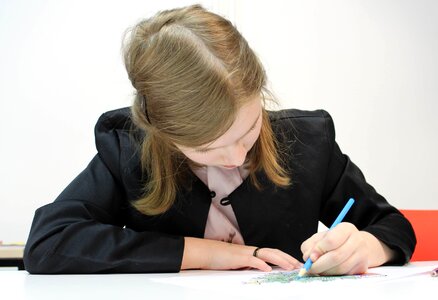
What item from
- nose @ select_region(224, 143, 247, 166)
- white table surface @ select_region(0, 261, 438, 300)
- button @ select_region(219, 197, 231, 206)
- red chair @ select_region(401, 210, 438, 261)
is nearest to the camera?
white table surface @ select_region(0, 261, 438, 300)

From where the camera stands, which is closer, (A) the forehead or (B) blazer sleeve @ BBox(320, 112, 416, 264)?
(A) the forehead

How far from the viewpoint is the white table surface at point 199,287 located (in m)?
0.77

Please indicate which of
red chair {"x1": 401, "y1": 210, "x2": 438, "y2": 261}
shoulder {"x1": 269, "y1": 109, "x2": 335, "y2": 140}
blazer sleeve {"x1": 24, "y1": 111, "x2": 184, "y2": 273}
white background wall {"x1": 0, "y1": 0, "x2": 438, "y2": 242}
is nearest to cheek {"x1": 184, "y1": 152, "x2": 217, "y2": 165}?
blazer sleeve {"x1": 24, "y1": 111, "x2": 184, "y2": 273}

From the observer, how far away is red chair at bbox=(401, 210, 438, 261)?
143 cm

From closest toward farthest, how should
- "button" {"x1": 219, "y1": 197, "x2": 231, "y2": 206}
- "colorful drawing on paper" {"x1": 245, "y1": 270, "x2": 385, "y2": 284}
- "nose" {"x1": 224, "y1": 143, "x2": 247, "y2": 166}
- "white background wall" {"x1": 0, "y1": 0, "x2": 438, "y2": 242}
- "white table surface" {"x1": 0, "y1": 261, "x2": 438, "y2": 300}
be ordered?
1. "white table surface" {"x1": 0, "y1": 261, "x2": 438, "y2": 300}
2. "colorful drawing on paper" {"x1": 245, "y1": 270, "x2": 385, "y2": 284}
3. "nose" {"x1": 224, "y1": 143, "x2": 247, "y2": 166}
4. "button" {"x1": 219, "y1": 197, "x2": 231, "y2": 206}
5. "white background wall" {"x1": 0, "y1": 0, "x2": 438, "y2": 242}

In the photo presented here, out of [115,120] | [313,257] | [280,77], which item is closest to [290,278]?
[313,257]

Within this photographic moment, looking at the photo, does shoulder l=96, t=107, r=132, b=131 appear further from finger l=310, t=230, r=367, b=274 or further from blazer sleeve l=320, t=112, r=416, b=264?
finger l=310, t=230, r=367, b=274

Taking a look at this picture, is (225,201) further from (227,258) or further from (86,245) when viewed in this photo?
(86,245)

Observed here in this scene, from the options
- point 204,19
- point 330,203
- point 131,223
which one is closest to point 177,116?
point 204,19

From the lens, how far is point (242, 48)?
3.41 ft

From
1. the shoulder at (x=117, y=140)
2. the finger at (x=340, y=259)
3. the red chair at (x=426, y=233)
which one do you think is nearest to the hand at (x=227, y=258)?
the finger at (x=340, y=259)

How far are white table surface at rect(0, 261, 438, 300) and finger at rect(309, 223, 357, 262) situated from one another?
0.07 metres

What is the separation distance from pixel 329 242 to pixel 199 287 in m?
0.24

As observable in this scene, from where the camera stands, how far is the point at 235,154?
1014mm
